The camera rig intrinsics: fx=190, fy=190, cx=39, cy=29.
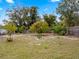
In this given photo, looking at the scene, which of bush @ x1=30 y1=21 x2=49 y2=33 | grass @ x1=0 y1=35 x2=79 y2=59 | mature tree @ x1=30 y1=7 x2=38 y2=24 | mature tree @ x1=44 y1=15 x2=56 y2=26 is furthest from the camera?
mature tree @ x1=30 y1=7 x2=38 y2=24

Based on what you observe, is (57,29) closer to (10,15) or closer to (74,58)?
(10,15)

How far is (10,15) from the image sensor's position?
99.8 ft

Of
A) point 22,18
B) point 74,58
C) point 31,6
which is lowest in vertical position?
point 74,58

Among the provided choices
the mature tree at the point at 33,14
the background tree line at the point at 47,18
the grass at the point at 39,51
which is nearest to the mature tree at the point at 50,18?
the background tree line at the point at 47,18

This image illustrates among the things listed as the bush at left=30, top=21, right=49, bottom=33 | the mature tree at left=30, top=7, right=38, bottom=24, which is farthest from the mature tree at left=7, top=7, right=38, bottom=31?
the bush at left=30, top=21, right=49, bottom=33

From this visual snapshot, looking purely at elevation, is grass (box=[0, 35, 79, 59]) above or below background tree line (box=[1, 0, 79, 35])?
below

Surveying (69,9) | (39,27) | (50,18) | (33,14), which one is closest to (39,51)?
(39,27)

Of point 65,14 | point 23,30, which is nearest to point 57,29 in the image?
point 65,14

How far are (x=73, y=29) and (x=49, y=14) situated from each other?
9344 millimetres

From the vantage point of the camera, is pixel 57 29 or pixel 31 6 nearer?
pixel 57 29

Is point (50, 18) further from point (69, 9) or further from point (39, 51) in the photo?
point (39, 51)

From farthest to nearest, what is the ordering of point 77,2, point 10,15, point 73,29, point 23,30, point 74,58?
1. point 10,15
2. point 23,30
3. point 77,2
4. point 73,29
5. point 74,58

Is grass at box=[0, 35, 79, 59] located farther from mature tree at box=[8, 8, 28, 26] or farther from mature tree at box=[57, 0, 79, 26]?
mature tree at box=[8, 8, 28, 26]

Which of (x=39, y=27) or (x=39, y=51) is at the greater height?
(x=39, y=27)
